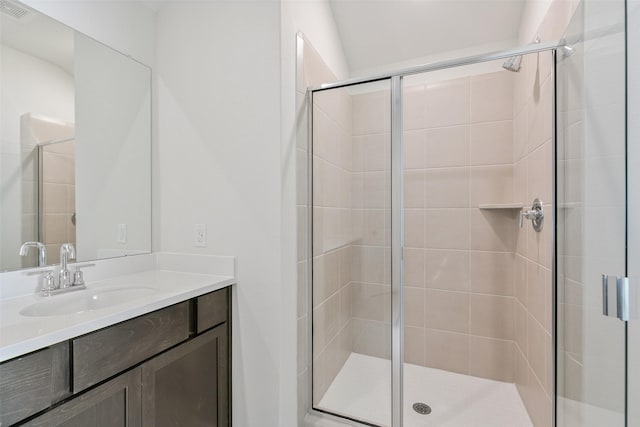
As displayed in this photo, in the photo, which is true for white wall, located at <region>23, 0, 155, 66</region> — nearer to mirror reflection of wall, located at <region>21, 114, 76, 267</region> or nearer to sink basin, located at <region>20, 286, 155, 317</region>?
mirror reflection of wall, located at <region>21, 114, 76, 267</region>

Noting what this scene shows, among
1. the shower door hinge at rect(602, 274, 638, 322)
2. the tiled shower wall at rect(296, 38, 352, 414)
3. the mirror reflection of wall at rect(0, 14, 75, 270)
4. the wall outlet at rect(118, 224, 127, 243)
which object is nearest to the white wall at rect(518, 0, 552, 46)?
the tiled shower wall at rect(296, 38, 352, 414)

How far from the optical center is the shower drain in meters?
1.59

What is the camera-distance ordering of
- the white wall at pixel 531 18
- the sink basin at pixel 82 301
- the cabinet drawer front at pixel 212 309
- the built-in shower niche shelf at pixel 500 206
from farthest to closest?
the built-in shower niche shelf at pixel 500 206, the white wall at pixel 531 18, the cabinet drawer front at pixel 212 309, the sink basin at pixel 82 301

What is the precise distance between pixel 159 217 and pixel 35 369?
38.8 inches

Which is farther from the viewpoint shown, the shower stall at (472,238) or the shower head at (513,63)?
the shower head at (513,63)

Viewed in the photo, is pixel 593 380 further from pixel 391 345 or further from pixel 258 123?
pixel 258 123

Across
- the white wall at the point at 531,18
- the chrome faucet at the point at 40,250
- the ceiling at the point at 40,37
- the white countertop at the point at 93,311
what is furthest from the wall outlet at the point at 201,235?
the white wall at the point at 531,18

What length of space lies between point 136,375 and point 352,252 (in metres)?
1.02

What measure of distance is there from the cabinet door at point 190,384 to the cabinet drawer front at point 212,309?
1.5 inches

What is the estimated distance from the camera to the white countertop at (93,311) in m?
0.76

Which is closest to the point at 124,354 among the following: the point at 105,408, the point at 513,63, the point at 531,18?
the point at 105,408

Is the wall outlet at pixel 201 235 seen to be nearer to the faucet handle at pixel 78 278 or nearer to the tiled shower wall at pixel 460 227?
the faucet handle at pixel 78 278

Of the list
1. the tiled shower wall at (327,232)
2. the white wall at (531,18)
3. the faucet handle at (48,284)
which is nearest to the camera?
the faucet handle at (48,284)

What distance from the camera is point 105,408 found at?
0.92m
